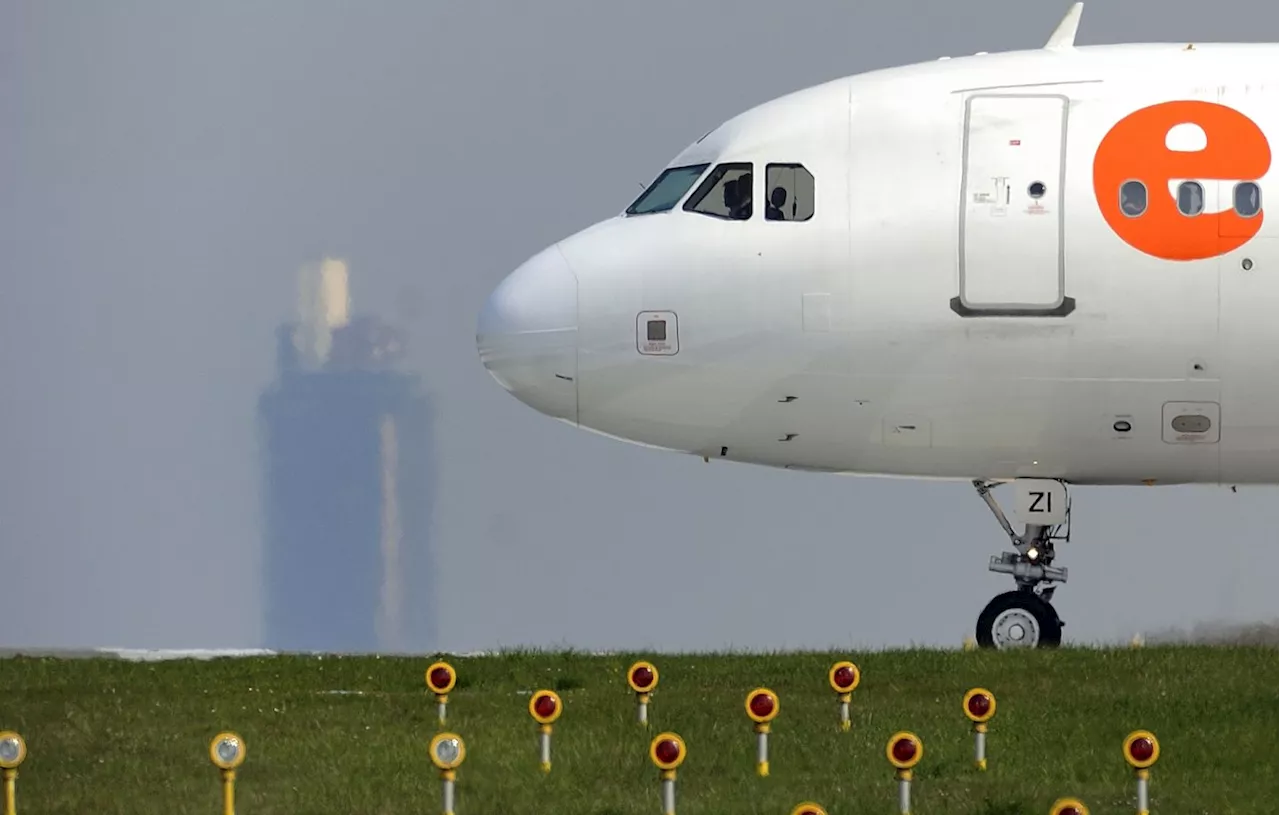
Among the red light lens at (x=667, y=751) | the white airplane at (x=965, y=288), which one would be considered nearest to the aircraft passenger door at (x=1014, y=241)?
the white airplane at (x=965, y=288)

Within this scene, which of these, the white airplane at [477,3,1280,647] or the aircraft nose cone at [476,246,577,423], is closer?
the white airplane at [477,3,1280,647]

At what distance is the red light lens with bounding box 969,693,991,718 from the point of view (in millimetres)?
14891

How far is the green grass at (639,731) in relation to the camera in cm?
1442

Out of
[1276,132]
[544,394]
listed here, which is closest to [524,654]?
[544,394]

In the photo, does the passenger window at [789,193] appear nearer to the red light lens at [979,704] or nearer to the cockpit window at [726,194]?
the cockpit window at [726,194]

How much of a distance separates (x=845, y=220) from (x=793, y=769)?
29.5ft

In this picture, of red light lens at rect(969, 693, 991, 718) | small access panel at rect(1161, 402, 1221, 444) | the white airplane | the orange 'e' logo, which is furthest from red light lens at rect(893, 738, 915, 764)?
small access panel at rect(1161, 402, 1221, 444)

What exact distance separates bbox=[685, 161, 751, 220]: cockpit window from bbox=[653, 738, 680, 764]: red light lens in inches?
479

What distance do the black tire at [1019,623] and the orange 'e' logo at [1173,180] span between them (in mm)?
4143

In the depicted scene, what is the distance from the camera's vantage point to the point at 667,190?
2452cm

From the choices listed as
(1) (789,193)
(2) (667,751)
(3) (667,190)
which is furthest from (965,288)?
(2) (667,751)

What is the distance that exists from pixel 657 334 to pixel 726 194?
1794 mm

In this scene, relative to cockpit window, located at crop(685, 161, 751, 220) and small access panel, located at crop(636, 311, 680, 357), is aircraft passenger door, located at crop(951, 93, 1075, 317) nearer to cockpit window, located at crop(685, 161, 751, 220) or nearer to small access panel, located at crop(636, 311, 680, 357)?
cockpit window, located at crop(685, 161, 751, 220)

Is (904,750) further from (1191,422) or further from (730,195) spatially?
(730,195)
